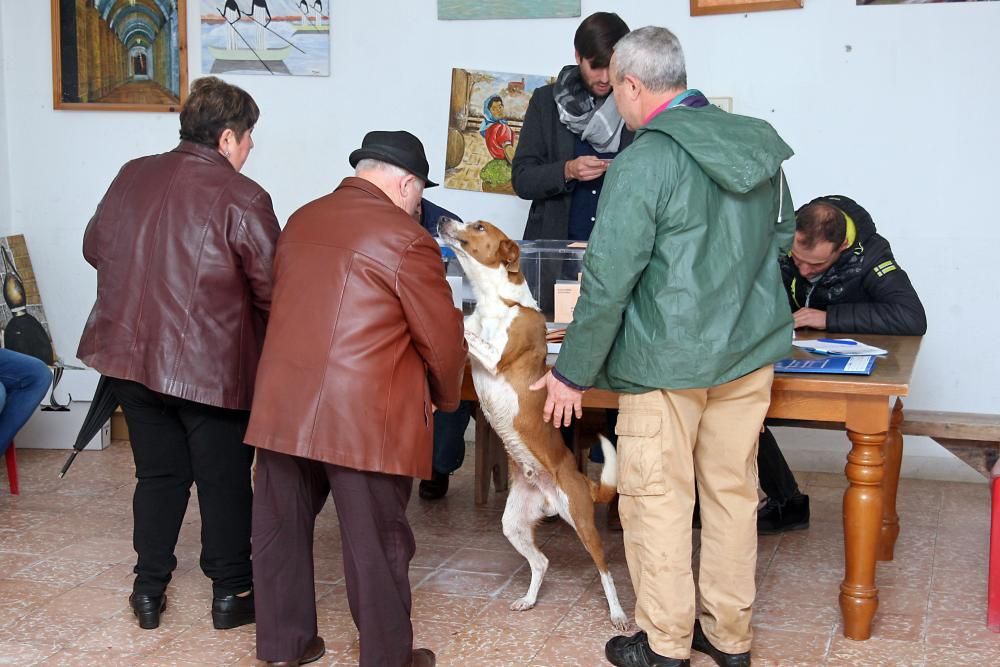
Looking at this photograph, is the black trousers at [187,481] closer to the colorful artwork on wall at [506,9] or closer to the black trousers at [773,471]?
the black trousers at [773,471]

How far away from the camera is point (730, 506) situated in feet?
Result: 9.75

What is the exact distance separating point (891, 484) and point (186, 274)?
2509 millimetres

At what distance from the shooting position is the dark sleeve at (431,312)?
2643 millimetres

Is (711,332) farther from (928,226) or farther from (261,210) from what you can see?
(928,226)

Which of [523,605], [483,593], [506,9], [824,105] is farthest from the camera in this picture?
[506,9]

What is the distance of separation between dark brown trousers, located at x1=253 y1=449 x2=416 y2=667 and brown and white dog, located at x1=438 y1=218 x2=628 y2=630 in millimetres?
546

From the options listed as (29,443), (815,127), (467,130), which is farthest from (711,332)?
(29,443)

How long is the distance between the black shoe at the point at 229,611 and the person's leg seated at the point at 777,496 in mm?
1984

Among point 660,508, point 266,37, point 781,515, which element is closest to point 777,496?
point 781,515

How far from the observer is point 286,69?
18.6 ft

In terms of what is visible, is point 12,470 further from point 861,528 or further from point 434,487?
point 861,528

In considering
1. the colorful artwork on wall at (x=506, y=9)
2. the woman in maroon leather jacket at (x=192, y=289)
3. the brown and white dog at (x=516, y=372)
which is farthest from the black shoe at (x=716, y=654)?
the colorful artwork on wall at (x=506, y=9)

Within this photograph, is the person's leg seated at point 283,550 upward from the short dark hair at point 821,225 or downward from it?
downward

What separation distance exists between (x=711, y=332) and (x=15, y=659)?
211cm
